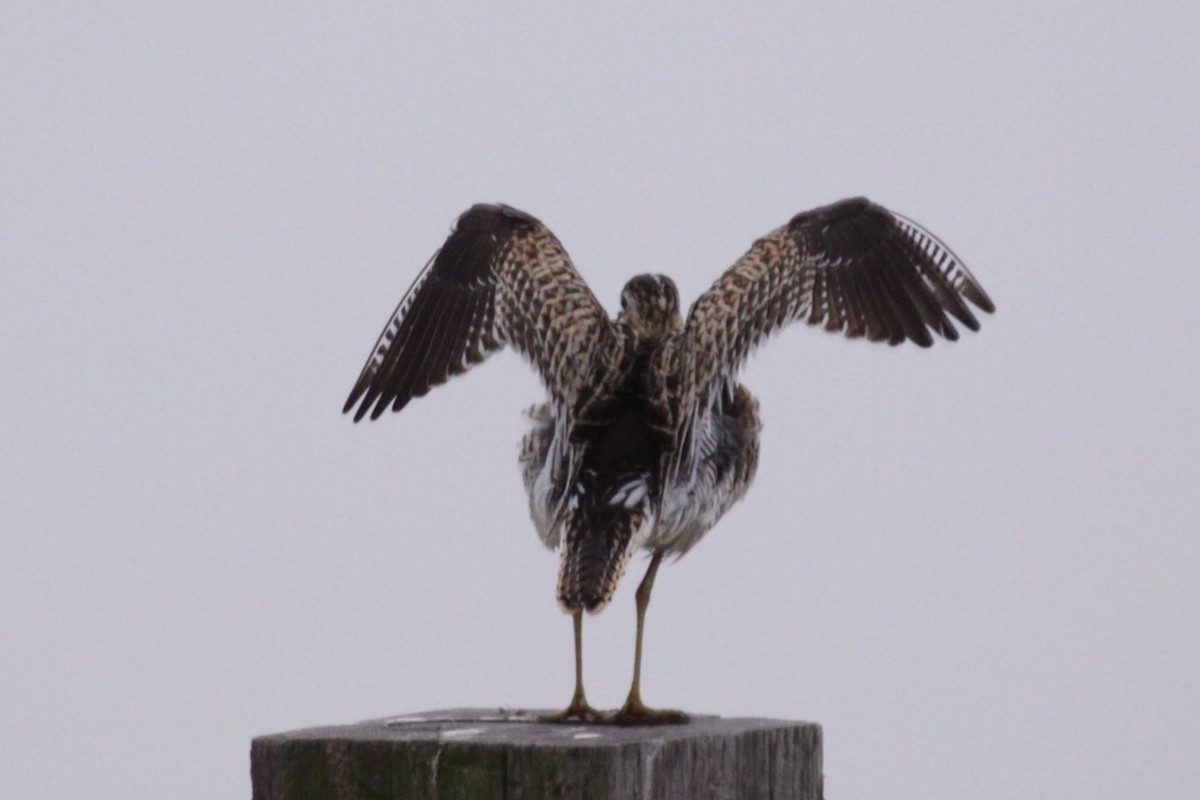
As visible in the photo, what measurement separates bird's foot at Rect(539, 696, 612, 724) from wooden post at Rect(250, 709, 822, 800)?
1.76 ft

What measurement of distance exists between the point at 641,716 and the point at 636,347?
1.64 meters

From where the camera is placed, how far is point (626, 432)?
283 inches

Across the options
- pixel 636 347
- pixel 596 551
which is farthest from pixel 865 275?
pixel 596 551

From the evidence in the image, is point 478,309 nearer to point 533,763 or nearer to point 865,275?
point 865,275

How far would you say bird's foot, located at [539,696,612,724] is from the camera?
6385mm

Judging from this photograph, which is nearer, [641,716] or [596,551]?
[641,716]

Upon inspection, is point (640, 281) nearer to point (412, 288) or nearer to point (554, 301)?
point (554, 301)

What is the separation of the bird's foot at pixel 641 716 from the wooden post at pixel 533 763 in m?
0.41

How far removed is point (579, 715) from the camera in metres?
6.46

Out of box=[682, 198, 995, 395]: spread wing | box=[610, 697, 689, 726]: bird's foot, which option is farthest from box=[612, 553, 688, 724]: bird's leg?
box=[682, 198, 995, 395]: spread wing

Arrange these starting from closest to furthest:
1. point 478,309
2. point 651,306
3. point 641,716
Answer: point 641,716, point 651,306, point 478,309

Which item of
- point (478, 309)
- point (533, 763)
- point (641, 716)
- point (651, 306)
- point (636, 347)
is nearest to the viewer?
point (533, 763)

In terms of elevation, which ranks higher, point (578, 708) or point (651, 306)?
point (651, 306)

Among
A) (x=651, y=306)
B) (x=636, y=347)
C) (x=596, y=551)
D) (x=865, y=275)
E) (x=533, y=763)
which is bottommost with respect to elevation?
(x=533, y=763)
